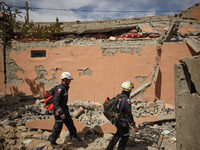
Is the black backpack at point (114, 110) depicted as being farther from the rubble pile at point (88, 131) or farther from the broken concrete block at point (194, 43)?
the broken concrete block at point (194, 43)

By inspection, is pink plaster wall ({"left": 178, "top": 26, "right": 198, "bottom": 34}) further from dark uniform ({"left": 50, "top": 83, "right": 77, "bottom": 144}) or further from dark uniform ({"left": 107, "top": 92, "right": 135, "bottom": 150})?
dark uniform ({"left": 50, "top": 83, "right": 77, "bottom": 144})

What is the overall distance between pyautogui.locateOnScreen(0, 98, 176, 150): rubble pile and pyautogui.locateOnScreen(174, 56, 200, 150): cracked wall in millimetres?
2158

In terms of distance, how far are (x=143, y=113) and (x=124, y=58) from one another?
2.19 meters

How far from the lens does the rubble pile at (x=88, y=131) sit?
3.50 m

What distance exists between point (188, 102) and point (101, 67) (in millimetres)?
4301

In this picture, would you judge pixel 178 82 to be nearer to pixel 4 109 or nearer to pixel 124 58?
pixel 124 58

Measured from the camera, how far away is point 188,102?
152cm

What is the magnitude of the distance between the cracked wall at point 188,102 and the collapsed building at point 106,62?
3.36 metres

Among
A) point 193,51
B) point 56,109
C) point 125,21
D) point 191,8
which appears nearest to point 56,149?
point 56,109

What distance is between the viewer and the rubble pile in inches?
138

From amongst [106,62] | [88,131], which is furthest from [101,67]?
[88,131]

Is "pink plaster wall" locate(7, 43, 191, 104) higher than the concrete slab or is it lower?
higher

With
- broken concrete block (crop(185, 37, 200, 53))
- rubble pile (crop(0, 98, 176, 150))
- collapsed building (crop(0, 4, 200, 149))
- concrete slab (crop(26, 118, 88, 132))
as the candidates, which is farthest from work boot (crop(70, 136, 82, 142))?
broken concrete block (crop(185, 37, 200, 53))

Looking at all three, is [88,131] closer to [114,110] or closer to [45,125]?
[45,125]
